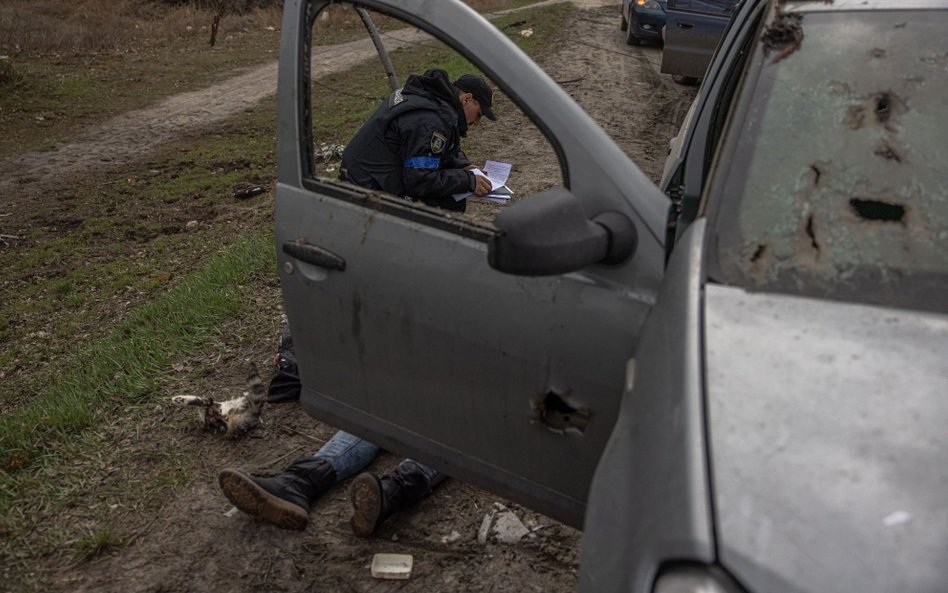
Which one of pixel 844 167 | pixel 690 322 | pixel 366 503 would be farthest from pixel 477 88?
pixel 690 322

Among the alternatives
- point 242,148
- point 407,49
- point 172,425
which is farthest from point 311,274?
point 407,49

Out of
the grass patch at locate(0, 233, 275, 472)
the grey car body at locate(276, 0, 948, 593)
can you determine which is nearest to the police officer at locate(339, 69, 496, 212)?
the grey car body at locate(276, 0, 948, 593)

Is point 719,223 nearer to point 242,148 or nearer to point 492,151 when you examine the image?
point 492,151

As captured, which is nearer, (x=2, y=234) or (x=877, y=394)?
(x=877, y=394)

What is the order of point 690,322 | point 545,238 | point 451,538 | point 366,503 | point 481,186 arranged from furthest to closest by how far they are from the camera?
1. point 481,186
2. point 451,538
3. point 366,503
4. point 545,238
5. point 690,322

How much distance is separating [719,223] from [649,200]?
0.66ft

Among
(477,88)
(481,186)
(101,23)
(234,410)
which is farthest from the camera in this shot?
(101,23)

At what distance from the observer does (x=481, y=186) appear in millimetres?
4062

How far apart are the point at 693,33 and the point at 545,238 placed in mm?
8591

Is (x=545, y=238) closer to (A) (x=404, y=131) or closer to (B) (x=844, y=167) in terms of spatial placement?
(B) (x=844, y=167)

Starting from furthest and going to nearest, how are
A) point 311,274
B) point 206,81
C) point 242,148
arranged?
point 206,81, point 242,148, point 311,274

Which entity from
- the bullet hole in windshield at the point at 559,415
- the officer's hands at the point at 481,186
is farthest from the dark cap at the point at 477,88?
the bullet hole in windshield at the point at 559,415

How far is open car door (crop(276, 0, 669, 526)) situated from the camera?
2.13m

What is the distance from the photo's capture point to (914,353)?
5.37 ft
